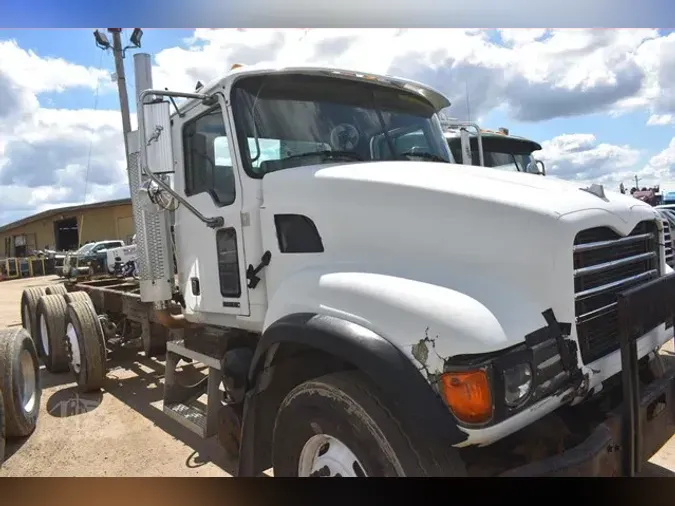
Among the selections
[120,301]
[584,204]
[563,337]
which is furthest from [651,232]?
[120,301]

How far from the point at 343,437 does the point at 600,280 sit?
4.53 feet

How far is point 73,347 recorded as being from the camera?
6191mm

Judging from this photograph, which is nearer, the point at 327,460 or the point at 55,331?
the point at 327,460

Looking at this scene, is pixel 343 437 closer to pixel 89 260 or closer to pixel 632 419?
pixel 632 419

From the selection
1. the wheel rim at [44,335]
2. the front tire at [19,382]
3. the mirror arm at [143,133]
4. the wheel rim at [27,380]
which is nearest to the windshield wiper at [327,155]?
the mirror arm at [143,133]

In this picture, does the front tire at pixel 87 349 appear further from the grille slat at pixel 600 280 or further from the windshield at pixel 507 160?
the windshield at pixel 507 160

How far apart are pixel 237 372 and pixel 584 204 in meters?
2.12

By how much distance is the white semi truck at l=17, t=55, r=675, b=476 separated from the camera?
209 cm

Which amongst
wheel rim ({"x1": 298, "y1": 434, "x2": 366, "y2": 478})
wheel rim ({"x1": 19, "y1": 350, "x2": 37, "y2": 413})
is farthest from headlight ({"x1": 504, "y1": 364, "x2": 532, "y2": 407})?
wheel rim ({"x1": 19, "y1": 350, "x2": 37, "y2": 413})

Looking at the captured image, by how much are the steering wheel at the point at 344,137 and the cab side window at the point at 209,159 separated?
666 millimetres

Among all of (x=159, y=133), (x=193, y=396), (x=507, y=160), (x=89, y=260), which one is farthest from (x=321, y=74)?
(x=89, y=260)

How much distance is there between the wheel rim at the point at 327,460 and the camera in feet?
7.53

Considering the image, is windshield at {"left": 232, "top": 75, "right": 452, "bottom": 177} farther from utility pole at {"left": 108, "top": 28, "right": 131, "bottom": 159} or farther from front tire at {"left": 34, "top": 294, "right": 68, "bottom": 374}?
front tire at {"left": 34, "top": 294, "right": 68, "bottom": 374}

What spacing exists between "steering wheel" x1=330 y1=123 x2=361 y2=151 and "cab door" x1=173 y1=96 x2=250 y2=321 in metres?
0.63
